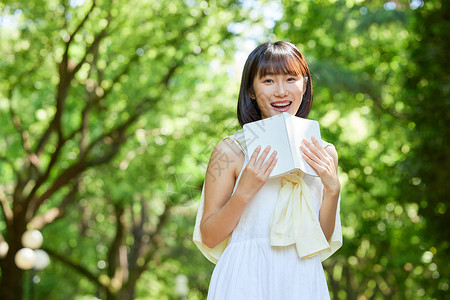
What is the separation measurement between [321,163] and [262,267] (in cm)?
40

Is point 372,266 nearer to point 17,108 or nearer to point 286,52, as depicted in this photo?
point 17,108

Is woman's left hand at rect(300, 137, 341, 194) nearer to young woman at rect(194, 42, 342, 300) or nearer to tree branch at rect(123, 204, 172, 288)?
young woman at rect(194, 42, 342, 300)

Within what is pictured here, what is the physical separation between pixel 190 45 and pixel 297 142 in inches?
399

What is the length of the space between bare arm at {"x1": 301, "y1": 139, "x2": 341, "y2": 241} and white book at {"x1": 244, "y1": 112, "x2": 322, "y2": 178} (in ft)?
0.08

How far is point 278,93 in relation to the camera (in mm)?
2309

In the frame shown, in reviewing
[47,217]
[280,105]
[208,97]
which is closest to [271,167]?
[280,105]

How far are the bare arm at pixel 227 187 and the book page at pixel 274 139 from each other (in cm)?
2

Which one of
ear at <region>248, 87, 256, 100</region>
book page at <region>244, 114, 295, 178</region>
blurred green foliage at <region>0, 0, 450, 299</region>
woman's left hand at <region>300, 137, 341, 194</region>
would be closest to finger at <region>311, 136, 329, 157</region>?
woman's left hand at <region>300, 137, 341, 194</region>

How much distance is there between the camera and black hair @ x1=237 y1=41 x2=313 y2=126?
2318 millimetres

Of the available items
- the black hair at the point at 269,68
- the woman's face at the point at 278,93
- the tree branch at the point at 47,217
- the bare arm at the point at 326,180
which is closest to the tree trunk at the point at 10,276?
the tree branch at the point at 47,217

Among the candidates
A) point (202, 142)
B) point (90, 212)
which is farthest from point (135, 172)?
point (90, 212)

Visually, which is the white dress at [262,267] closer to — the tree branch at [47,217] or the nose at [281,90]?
the nose at [281,90]

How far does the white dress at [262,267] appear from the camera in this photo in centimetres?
208

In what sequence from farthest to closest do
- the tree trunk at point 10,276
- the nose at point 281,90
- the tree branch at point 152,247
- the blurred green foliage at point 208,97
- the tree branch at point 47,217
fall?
the tree branch at point 152,247
the tree branch at point 47,217
the tree trunk at point 10,276
the blurred green foliage at point 208,97
the nose at point 281,90
